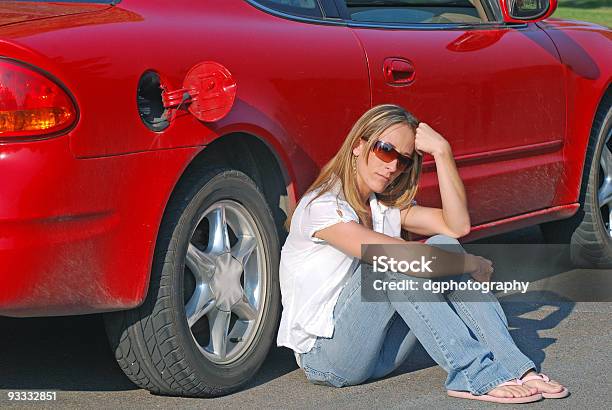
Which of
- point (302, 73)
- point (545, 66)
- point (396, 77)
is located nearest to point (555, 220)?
point (545, 66)

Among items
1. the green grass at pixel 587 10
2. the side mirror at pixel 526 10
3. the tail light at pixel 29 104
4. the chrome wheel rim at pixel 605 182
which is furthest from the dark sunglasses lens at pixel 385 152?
the green grass at pixel 587 10

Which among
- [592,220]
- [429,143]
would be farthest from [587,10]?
[429,143]

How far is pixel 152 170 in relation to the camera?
3729mm

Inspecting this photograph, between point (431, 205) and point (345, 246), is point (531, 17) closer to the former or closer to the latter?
point (431, 205)

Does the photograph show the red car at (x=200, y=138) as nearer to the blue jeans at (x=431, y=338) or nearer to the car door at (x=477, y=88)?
the car door at (x=477, y=88)

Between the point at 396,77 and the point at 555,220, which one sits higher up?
the point at 396,77

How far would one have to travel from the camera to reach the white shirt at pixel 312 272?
4.14 metres

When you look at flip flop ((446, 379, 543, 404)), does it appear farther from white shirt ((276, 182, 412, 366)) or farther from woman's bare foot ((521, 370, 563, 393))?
white shirt ((276, 182, 412, 366))

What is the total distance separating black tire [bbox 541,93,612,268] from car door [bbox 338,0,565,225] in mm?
339

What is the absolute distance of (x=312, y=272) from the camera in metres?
4.18

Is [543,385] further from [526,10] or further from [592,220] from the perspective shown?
[592,220]

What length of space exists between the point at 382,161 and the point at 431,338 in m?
0.61

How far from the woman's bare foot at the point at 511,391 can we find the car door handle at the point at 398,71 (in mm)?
1248

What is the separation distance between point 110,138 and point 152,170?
196 millimetres
